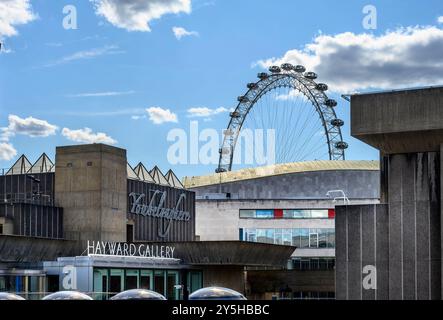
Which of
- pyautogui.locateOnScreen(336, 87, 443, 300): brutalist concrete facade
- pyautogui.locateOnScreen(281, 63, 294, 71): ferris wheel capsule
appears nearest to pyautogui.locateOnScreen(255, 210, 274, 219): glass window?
pyautogui.locateOnScreen(281, 63, 294, 71): ferris wheel capsule

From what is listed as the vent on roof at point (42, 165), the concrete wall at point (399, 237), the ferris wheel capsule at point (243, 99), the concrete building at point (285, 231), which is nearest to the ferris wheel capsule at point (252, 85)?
the ferris wheel capsule at point (243, 99)

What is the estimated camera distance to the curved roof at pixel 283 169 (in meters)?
129

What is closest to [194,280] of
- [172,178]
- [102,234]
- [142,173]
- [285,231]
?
[102,234]

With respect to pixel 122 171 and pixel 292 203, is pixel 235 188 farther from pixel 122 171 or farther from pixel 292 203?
pixel 122 171

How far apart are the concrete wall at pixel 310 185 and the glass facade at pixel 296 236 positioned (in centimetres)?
1823

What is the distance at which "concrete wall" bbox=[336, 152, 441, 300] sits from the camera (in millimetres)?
39625

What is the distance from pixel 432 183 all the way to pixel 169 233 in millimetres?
56531

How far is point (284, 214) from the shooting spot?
4299 inches

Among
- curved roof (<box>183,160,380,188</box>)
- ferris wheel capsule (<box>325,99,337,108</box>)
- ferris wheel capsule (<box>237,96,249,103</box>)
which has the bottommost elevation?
curved roof (<box>183,160,380,188</box>)

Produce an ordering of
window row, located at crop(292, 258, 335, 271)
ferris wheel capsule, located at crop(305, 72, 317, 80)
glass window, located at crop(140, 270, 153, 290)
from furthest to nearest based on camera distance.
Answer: ferris wheel capsule, located at crop(305, 72, 317, 80) → window row, located at crop(292, 258, 335, 271) → glass window, located at crop(140, 270, 153, 290)

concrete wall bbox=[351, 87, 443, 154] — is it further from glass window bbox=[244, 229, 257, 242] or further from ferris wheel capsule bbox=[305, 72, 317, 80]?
ferris wheel capsule bbox=[305, 72, 317, 80]

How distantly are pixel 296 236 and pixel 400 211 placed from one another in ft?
222

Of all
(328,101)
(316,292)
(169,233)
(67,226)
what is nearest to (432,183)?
(67,226)

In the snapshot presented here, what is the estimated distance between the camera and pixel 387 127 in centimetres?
3919
